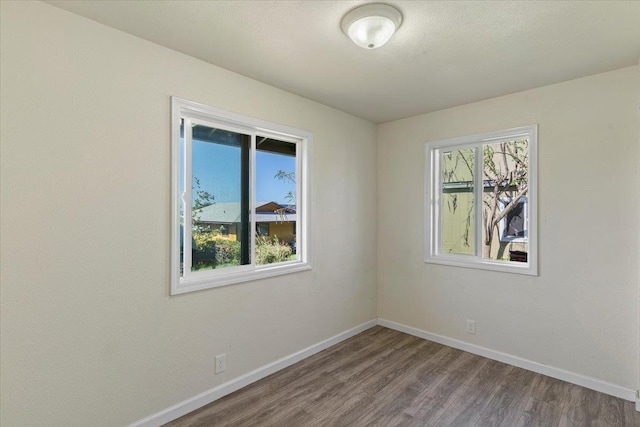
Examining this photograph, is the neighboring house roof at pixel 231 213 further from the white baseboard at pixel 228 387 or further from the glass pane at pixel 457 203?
the glass pane at pixel 457 203

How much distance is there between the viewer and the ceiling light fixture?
1691mm

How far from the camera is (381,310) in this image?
3.94 metres

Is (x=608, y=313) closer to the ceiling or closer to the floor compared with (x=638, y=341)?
closer to the ceiling

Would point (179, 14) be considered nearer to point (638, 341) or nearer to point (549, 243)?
point (549, 243)

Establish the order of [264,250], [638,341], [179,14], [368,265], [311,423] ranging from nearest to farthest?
[179,14]
[311,423]
[638,341]
[264,250]
[368,265]

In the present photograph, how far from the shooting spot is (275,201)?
3.00 m

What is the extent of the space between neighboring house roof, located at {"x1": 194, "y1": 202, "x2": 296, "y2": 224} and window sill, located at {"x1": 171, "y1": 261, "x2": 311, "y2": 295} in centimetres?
43

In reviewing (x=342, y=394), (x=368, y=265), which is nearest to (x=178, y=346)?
(x=342, y=394)

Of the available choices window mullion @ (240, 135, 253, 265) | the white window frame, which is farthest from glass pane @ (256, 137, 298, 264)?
the white window frame

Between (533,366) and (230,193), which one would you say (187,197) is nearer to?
(230,193)

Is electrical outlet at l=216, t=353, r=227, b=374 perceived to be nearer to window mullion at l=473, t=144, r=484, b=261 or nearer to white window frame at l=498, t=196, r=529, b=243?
window mullion at l=473, t=144, r=484, b=261

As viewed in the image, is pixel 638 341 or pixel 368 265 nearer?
pixel 638 341

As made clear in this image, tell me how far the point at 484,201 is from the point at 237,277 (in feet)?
8.44

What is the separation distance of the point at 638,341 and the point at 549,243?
86cm
